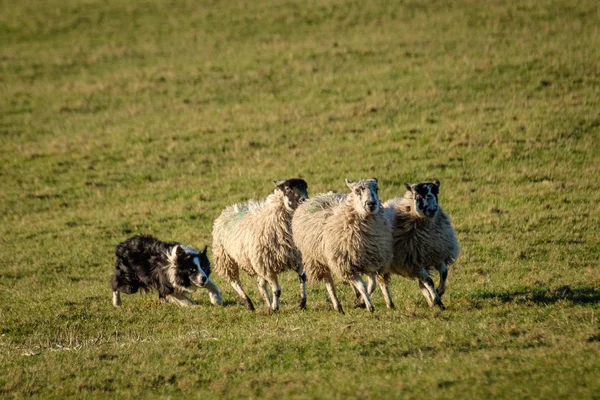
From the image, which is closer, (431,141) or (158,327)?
(158,327)

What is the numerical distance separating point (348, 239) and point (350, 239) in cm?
4

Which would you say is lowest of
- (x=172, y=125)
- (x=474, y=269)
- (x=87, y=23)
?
(x=474, y=269)

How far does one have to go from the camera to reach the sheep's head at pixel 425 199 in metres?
13.8

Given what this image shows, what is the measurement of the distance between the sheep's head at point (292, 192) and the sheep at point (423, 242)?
5.48 feet

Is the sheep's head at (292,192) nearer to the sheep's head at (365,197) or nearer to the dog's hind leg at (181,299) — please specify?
the sheep's head at (365,197)

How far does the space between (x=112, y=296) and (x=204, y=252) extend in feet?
8.17

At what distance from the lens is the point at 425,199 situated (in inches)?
544

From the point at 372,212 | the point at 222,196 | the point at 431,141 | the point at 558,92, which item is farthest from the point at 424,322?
the point at 558,92

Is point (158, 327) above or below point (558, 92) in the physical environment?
below

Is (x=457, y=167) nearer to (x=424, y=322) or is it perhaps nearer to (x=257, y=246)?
(x=257, y=246)

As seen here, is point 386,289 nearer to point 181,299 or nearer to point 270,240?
point 270,240

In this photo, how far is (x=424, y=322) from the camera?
11.9m

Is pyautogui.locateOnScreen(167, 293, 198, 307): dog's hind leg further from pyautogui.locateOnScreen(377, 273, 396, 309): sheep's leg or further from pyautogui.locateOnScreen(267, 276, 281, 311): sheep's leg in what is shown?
pyautogui.locateOnScreen(377, 273, 396, 309): sheep's leg

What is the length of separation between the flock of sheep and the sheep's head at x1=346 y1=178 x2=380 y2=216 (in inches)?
0.6
